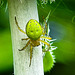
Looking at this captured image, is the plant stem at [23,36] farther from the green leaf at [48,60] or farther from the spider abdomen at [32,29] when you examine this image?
the green leaf at [48,60]

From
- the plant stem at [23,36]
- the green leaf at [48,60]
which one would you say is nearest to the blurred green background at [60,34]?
the green leaf at [48,60]

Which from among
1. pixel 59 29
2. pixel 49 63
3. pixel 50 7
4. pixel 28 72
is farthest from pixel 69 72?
pixel 28 72

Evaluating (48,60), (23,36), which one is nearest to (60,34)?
(48,60)

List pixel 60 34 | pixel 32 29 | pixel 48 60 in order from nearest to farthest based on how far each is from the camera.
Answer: pixel 32 29 < pixel 48 60 < pixel 60 34

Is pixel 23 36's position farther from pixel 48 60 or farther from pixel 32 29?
pixel 48 60

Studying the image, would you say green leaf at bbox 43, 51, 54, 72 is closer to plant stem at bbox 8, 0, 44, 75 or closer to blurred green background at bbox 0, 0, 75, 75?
plant stem at bbox 8, 0, 44, 75
